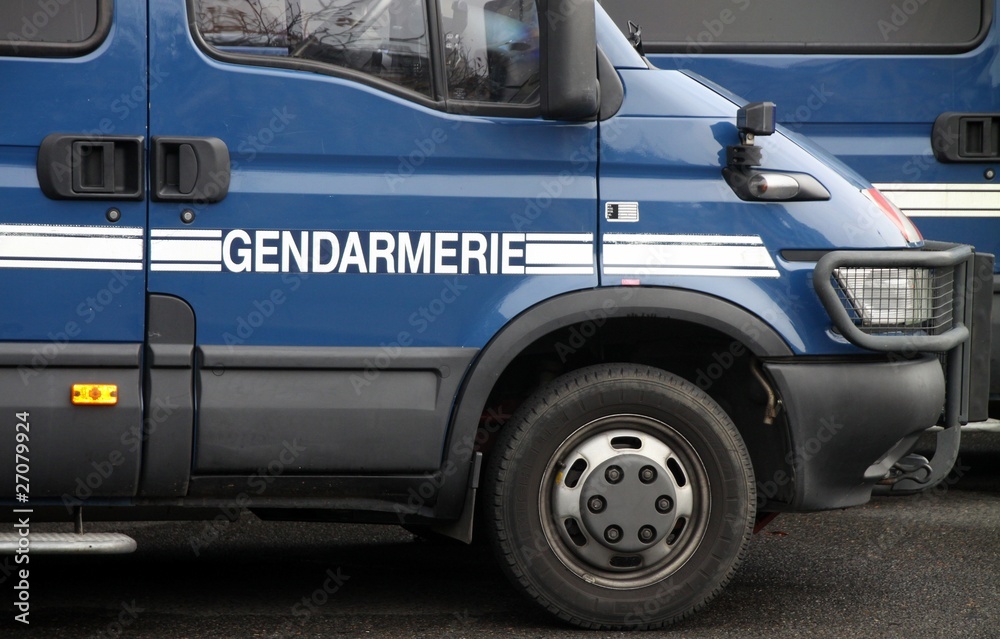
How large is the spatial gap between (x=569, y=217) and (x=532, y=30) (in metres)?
0.60

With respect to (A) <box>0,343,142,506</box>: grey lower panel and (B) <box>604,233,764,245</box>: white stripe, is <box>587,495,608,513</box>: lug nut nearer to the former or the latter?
(B) <box>604,233,764,245</box>: white stripe

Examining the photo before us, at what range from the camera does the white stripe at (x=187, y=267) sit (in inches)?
152

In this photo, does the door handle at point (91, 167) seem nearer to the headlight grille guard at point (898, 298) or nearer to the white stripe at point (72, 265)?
the white stripe at point (72, 265)

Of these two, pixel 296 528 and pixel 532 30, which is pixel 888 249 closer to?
pixel 532 30

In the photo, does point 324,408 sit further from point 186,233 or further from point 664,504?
point 664,504

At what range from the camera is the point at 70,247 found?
3826mm

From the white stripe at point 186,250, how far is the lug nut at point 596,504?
4.60 ft

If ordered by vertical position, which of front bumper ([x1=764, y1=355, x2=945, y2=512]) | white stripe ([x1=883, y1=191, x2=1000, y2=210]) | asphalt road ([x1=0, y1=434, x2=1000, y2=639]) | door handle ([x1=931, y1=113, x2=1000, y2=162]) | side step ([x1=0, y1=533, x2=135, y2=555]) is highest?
door handle ([x1=931, y1=113, x2=1000, y2=162])

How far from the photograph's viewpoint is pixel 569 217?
4020 mm

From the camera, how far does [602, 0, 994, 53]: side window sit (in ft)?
19.0

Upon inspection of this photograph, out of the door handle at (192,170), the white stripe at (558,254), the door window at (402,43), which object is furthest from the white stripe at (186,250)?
the white stripe at (558,254)

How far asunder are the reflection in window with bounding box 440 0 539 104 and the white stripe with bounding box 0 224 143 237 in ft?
3.53

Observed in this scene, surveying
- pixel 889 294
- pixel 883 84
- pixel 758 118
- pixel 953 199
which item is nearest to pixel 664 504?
pixel 889 294

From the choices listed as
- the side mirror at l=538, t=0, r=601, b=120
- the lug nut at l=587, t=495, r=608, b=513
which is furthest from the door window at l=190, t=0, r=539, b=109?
the lug nut at l=587, t=495, r=608, b=513
